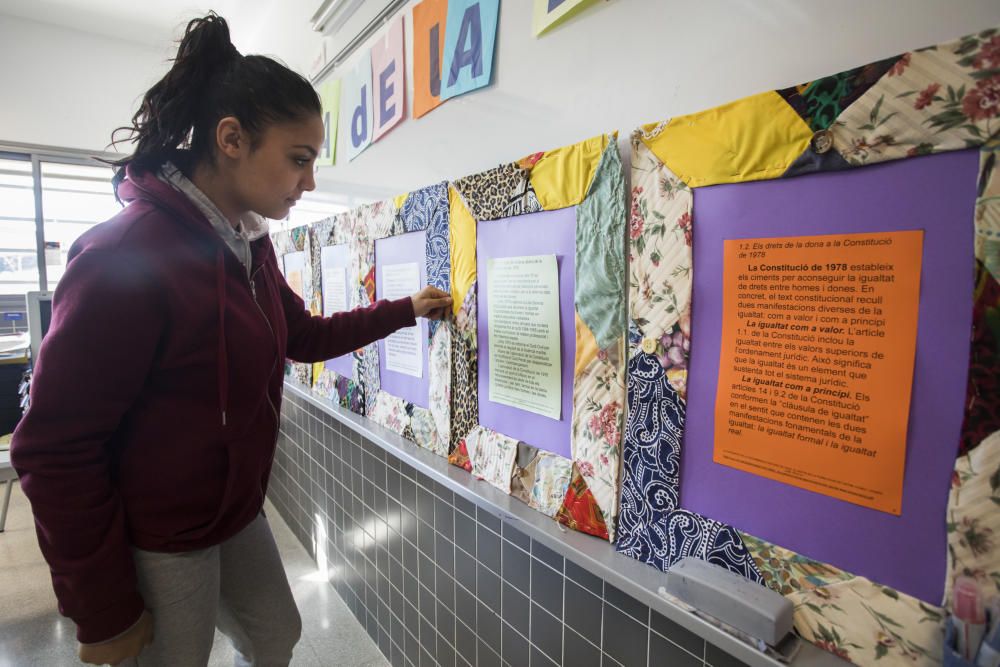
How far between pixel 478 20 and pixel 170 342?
970mm

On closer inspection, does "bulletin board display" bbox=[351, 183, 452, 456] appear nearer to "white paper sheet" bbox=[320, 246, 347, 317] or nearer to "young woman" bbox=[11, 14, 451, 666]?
"white paper sheet" bbox=[320, 246, 347, 317]

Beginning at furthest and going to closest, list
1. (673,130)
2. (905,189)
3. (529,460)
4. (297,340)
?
(297,340), (529,460), (673,130), (905,189)

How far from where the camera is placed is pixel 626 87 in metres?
0.82

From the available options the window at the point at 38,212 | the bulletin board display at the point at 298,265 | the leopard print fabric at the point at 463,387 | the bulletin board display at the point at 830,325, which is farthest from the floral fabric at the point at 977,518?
the window at the point at 38,212

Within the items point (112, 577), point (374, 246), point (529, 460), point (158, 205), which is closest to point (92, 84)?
point (374, 246)

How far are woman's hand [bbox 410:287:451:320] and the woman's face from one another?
1.32 ft

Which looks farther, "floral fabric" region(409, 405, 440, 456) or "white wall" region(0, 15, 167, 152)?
"white wall" region(0, 15, 167, 152)

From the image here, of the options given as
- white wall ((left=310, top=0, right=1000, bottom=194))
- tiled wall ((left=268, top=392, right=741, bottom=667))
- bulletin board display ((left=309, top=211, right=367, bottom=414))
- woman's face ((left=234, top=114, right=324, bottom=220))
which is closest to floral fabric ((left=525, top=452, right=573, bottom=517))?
tiled wall ((left=268, top=392, right=741, bottom=667))

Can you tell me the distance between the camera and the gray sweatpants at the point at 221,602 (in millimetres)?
872

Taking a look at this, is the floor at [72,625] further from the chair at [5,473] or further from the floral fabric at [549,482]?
the floral fabric at [549,482]

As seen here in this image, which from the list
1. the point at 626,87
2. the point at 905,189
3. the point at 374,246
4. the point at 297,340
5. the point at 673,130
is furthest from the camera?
the point at 374,246

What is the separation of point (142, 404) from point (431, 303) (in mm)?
639

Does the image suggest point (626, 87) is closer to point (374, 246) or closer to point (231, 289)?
point (231, 289)

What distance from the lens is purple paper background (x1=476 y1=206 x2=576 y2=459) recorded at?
2.99ft
